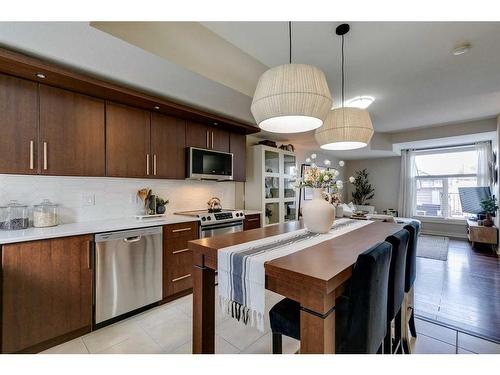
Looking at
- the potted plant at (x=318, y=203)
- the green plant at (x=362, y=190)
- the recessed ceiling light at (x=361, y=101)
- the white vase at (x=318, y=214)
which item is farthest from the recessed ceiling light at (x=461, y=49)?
the green plant at (x=362, y=190)

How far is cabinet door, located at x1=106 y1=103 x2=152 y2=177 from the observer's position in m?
2.35

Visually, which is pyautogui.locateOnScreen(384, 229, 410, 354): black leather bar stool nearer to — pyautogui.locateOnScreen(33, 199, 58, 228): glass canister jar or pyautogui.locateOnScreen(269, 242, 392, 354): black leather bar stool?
pyautogui.locateOnScreen(269, 242, 392, 354): black leather bar stool

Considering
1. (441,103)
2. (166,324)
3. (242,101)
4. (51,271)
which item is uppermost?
(441,103)

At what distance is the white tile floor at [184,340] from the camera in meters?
1.75

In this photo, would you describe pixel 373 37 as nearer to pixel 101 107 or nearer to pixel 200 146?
pixel 200 146

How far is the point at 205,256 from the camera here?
1469mm

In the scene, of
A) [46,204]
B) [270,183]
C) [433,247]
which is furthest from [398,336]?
[433,247]

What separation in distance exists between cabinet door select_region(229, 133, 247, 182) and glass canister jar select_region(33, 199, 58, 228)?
2230 mm

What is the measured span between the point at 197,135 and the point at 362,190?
622 centimetres

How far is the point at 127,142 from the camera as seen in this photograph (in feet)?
8.09

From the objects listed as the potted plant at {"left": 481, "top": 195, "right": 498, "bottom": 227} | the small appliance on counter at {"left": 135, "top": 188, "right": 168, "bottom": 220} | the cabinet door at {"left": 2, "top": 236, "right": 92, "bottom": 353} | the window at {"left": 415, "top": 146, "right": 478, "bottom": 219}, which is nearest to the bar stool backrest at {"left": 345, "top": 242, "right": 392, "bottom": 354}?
the cabinet door at {"left": 2, "top": 236, "right": 92, "bottom": 353}

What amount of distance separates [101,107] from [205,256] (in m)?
1.90

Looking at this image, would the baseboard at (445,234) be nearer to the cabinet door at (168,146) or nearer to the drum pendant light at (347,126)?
the drum pendant light at (347,126)
